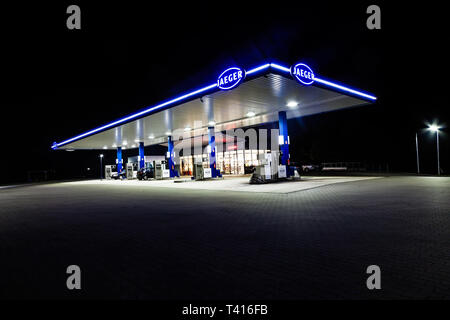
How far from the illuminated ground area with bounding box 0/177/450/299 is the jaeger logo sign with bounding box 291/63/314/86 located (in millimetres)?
6779

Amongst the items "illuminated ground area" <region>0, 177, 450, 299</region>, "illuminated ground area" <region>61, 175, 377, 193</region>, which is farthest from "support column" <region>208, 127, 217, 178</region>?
"illuminated ground area" <region>0, 177, 450, 299</region>

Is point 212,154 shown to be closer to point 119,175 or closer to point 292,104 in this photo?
point 292,104

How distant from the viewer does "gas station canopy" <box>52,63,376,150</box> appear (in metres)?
12.5

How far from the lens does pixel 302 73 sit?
1234cm

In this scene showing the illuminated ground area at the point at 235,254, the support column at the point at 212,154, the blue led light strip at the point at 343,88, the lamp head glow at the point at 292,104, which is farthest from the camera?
the support column at the point at 212,154

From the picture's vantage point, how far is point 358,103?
62.8 feet

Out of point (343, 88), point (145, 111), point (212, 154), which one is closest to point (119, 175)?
point (212, 154)

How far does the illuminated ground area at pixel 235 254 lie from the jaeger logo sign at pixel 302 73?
6.78 m

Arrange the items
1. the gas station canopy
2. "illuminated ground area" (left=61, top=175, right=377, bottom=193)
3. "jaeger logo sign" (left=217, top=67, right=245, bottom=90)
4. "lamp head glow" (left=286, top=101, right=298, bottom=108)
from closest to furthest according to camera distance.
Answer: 1. "jaeger logo sign" (left=217, top=67, right=245, bottom=90)
2. the gas station canopy
3. "illuminated ground area" (left=61, top=175, right=377, bottom=193)
4. "lamp head glow" (left=286, top=101, right=298, bottom=108)

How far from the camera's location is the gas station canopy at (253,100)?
1254cm

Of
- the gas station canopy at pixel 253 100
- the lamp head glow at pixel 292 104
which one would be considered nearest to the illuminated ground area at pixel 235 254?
the gas station canopy at pixel 253 100

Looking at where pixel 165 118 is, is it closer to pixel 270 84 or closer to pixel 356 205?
pixel 270 84

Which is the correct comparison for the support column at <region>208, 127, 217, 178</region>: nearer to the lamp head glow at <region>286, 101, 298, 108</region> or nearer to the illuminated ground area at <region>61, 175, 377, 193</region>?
the illuminated ground area at <region>61, 175, 377, 193</region>

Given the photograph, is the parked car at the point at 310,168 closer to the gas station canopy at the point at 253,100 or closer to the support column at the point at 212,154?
the gas station canopy at the point at 253,100
